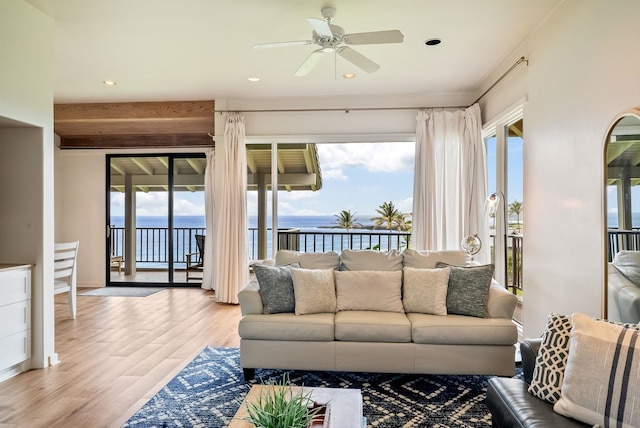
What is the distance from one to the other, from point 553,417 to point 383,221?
4.14 meters

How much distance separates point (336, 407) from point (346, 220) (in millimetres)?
4044

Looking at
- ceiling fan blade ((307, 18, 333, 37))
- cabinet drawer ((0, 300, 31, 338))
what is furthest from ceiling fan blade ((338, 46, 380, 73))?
cabinet drawer ((0, 300, 31, 338))

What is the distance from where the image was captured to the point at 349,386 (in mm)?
2738

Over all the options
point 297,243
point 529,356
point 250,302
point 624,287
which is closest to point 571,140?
point 624,287

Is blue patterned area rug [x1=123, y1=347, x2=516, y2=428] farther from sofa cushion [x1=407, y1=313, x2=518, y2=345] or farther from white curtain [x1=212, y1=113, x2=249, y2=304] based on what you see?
white curtain [x1=212, y1=113, x2=249, y2=304]

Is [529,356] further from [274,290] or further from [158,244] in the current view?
[158,244]

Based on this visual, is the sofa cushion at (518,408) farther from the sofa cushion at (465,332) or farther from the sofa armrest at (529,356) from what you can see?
the sofa cushion at (465,332)

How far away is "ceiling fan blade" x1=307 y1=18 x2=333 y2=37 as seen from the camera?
8.13ft

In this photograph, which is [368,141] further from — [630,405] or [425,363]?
[630,405]

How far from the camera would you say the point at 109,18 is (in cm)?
311

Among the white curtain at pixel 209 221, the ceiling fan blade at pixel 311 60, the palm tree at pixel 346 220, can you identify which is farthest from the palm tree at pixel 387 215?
the ceiling fan blade at pixel 311 60

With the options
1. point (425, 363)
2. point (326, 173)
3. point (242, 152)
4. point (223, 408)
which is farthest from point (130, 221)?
point (425, 363)

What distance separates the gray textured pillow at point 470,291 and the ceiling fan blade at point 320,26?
6.59 feet

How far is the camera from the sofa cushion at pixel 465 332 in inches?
106
